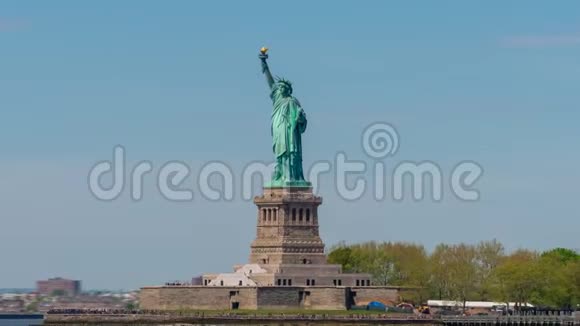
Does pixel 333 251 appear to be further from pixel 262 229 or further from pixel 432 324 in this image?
pixel 432 324

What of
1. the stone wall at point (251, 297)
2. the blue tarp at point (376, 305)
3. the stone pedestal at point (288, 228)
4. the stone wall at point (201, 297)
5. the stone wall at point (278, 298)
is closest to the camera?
the stone wall at point (278, 298)

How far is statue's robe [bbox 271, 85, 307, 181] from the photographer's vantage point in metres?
152

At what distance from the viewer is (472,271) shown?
162750 millimetres

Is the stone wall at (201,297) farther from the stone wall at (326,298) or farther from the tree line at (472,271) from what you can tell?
the tree line at (472,271)

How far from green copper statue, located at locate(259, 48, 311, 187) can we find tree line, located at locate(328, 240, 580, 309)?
15.2 metres

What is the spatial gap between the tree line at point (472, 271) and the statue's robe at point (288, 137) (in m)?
15.2

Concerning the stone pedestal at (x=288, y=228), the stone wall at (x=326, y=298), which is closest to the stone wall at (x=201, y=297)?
the stone wall at (x=326, y=298)

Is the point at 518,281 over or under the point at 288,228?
under

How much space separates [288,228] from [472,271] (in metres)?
21.2

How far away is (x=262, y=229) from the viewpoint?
151 m

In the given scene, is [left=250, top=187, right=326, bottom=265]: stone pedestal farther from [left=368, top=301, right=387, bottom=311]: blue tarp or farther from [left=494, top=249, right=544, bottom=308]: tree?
[left=494, top=249, right=544, bottom=308]: tree

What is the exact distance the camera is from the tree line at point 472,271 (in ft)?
506

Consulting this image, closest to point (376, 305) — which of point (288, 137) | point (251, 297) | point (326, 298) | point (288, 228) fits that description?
point (326, 298)

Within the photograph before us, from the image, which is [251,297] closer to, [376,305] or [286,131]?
[376,305]
